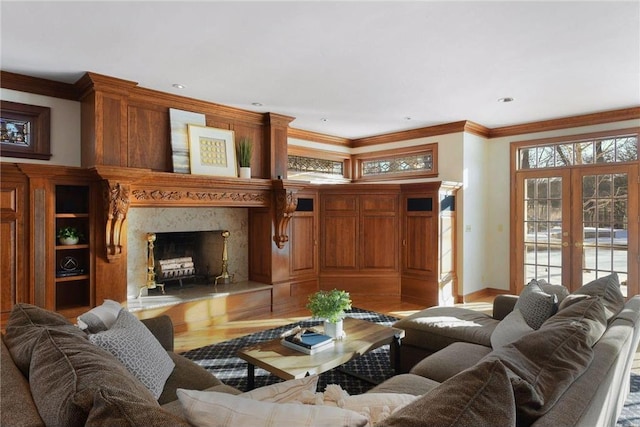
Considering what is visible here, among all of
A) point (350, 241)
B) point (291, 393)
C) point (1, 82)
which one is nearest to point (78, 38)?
point (1, 82)

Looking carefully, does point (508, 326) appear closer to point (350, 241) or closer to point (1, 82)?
point (350, 241)

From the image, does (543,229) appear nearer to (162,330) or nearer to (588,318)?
(588,318)

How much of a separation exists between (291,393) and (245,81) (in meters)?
3.23

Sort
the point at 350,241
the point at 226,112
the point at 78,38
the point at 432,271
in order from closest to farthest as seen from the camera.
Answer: the point at 78,38
the point at 226,112
the point at 432,271
the point at 350,241

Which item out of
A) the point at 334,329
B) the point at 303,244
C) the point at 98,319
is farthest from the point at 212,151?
the point at 98,319

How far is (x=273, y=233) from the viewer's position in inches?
197

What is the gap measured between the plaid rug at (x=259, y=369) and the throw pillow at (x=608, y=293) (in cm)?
157

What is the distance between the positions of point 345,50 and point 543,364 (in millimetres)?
2563

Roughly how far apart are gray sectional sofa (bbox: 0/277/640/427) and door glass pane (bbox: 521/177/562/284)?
347 cm

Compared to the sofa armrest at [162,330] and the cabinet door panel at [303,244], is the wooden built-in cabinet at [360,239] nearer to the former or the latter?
the cabinet door panel at [303,244]

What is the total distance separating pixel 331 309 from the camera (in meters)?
Result: 2.78

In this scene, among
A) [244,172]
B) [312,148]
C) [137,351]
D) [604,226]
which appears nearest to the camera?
[137,351]

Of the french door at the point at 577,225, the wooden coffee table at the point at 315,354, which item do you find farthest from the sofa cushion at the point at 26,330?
the french door at the point at 577,225

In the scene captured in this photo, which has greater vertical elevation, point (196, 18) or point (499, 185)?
point (196, 18)
